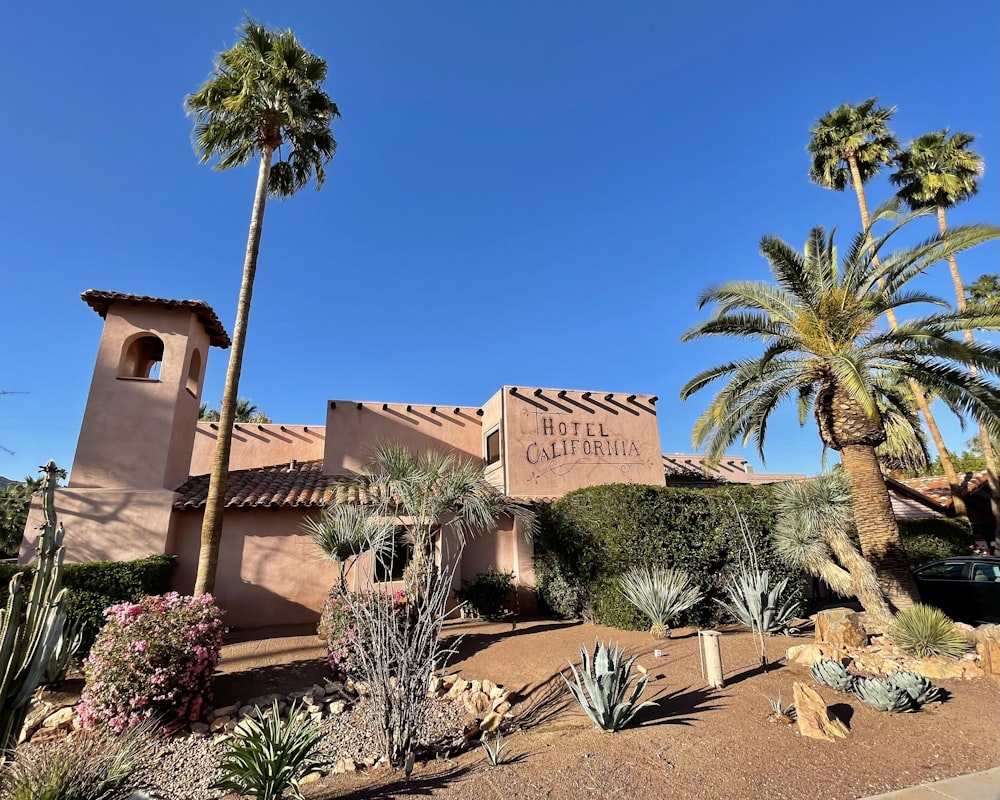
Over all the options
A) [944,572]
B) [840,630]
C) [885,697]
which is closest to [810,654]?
[840,630]

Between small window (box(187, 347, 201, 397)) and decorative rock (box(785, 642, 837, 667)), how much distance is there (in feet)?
49.4

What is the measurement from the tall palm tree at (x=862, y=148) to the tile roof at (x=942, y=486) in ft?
3.85

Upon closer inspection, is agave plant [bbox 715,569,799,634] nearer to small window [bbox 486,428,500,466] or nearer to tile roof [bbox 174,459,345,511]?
tile roof [bbox 174,459,345,511]

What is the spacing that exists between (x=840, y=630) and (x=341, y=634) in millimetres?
8328

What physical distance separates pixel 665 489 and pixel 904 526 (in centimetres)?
1185

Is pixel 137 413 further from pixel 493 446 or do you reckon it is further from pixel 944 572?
pixel 944 572

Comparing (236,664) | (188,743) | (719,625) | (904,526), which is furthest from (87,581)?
(904,526)

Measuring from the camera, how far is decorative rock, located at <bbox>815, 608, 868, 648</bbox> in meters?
7.87

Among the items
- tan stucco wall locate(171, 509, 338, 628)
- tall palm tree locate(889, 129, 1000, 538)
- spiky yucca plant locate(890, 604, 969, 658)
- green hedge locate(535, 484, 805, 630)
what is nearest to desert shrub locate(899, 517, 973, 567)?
tall palm tree locate(889, 129, 1000, 538)

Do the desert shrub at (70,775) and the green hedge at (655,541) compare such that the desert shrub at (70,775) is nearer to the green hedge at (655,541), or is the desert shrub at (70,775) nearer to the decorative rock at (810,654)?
the decorative rock at (810,654)

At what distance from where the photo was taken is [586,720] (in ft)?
18.7

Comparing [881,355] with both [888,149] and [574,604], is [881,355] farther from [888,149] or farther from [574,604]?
[888,149]

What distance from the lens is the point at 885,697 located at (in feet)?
18.3

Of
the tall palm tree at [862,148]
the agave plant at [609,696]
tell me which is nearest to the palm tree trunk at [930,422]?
the tall palm tree at [862,148]
